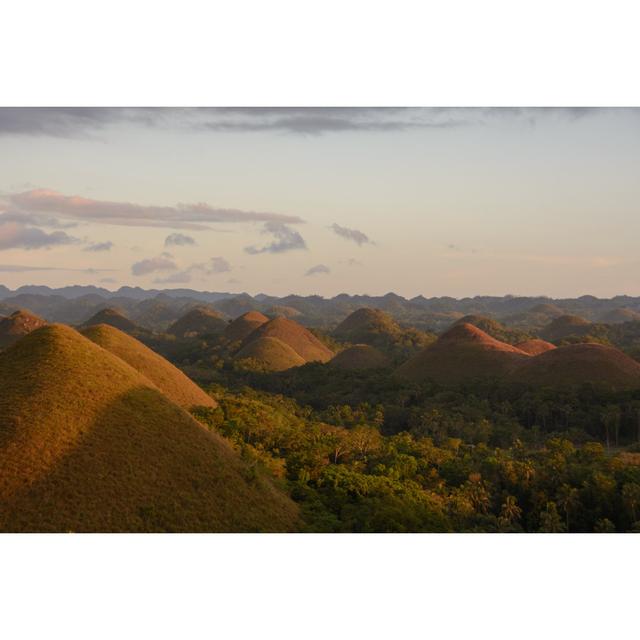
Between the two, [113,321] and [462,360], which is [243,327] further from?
[462,360]

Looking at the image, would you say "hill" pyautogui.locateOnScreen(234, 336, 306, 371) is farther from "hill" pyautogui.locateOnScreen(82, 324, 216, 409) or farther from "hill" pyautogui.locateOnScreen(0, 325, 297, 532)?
"hill" pyautogui.locateOnScreen(0, 325, 297, 532)

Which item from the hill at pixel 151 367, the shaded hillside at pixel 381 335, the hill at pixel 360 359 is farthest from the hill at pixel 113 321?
the hill at pixel 151 367

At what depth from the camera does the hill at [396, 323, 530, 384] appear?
269 ft

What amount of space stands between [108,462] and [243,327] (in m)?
106

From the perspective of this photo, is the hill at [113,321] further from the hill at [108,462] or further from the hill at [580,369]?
the hill at [108,462]

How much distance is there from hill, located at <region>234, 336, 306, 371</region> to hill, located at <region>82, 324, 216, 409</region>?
4453 centimetres

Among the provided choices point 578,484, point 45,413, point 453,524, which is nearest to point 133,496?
point 45,413

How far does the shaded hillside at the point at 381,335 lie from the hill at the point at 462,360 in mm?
27322

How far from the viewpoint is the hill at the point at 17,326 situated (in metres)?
94.2

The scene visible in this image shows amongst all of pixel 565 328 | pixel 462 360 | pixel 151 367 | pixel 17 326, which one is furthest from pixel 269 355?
pixel 565 328

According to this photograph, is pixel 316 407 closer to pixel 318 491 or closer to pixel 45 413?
pixel 318 491

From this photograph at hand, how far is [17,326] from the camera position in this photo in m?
97.8

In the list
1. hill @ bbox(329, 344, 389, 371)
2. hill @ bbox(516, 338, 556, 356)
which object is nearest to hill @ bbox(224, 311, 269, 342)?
hill @ bbox(329, 344, 389, 371)

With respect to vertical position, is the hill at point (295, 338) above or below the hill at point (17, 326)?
below
